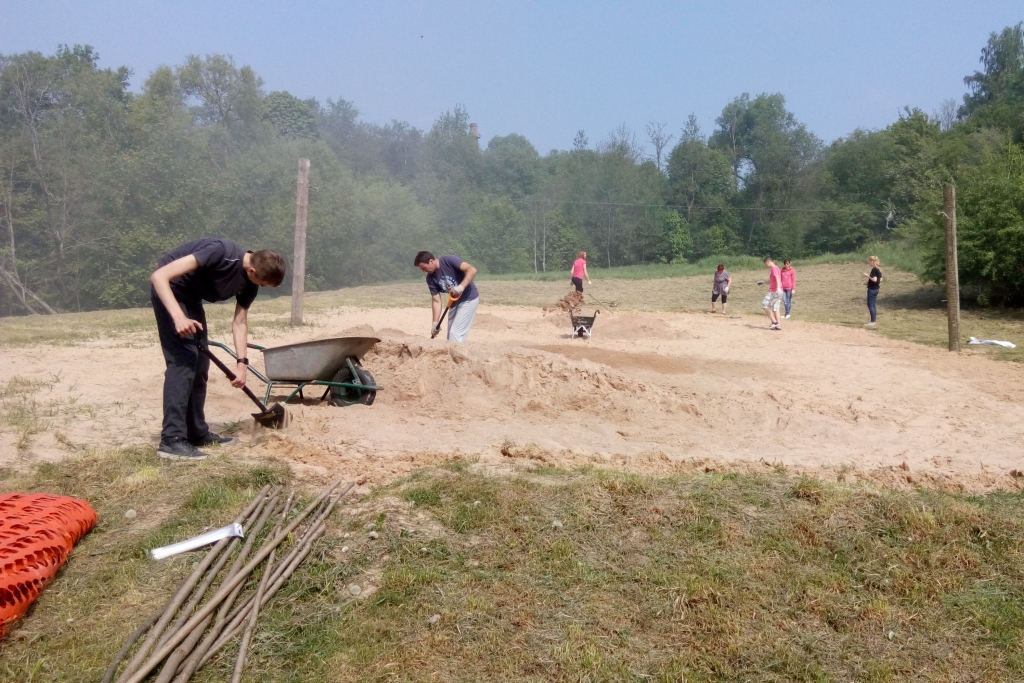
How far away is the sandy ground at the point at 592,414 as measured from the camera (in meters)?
5.60

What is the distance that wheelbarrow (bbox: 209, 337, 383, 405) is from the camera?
6.45 meters

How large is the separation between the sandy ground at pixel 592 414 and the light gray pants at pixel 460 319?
44cm

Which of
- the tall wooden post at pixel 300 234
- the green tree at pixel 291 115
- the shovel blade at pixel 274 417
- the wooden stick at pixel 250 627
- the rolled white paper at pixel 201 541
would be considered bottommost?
the wooden stick at pixel 250 627


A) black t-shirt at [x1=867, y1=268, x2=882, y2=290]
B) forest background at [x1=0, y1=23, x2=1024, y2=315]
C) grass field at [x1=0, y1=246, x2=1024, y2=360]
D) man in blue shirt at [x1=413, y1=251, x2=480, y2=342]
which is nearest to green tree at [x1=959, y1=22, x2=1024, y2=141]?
forest background at [x1=0, y1=23, x2=1024, y2=315]

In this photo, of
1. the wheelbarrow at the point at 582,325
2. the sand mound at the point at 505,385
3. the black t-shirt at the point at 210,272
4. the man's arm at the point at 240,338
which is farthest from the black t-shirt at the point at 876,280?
the black t-shirt at the point at 210,272

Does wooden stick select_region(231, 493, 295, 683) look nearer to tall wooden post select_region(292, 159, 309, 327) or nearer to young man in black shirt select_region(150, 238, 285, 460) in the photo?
young man in black shirt select_region(150, 238, 285, 460)

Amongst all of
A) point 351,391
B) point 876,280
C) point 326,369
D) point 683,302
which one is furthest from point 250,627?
point 683,302

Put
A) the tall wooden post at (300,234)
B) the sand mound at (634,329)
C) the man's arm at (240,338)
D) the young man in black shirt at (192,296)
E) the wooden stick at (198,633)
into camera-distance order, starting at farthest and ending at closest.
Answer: the tall wooden post at (300,234) < the sand mound at (634,329) < the man's arm at (240,338) < the young man in black shirt at (192,296) < the wooden stick at (198,633)

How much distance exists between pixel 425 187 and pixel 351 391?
137 ft

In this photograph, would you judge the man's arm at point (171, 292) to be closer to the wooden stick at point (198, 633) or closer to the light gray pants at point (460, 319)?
the wooden stick at point (198, 633)

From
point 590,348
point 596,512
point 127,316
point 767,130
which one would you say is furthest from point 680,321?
point 767,130

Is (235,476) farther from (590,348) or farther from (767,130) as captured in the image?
(767,130)

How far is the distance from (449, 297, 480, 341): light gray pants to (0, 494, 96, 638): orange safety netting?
189 inches

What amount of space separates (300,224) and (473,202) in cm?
3220
